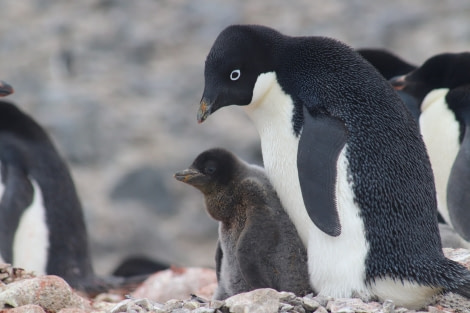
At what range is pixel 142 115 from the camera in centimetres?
1127

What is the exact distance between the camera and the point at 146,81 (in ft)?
39.4

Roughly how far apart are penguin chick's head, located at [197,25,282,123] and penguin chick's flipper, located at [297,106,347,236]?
0.33 metres

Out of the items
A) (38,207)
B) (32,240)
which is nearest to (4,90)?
(38,207)

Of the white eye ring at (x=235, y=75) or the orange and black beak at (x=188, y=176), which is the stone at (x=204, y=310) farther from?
the white eye ring at (x=235, y=75)

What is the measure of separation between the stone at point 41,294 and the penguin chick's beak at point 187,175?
2.42 feet

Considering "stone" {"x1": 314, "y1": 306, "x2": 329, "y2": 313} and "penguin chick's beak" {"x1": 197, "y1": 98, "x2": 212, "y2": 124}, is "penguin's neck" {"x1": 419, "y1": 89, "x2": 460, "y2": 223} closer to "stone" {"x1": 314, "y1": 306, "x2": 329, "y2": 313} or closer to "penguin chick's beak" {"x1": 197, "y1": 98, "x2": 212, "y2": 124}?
"penguin chick's beak" {"x1": 197, "y1": 98, "x2": 212, "y2": 124}

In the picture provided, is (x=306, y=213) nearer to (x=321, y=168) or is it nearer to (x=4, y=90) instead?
(x=321, y=168)

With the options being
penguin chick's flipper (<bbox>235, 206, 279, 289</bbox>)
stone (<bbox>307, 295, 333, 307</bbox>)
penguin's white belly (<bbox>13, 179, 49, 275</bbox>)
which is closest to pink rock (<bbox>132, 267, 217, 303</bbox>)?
penguin's white belly (<bbox>13, 179, 49, 275</bbox>)

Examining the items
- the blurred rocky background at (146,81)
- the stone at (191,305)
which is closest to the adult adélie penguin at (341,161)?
the stone at (191,305)

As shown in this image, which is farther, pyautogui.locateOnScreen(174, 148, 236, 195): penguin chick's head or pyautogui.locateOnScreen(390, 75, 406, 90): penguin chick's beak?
pyautogui.locateOnScreen(390, 75, 406, 90): penguin chick's beak

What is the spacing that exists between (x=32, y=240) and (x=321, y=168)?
8.31 feet

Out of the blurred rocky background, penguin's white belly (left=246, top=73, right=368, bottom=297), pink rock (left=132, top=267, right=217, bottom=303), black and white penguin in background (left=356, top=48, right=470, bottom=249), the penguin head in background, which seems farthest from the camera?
the blurred rocky background

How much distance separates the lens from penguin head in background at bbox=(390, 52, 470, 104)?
4848mm

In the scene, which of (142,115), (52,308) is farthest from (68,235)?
(142,115)
